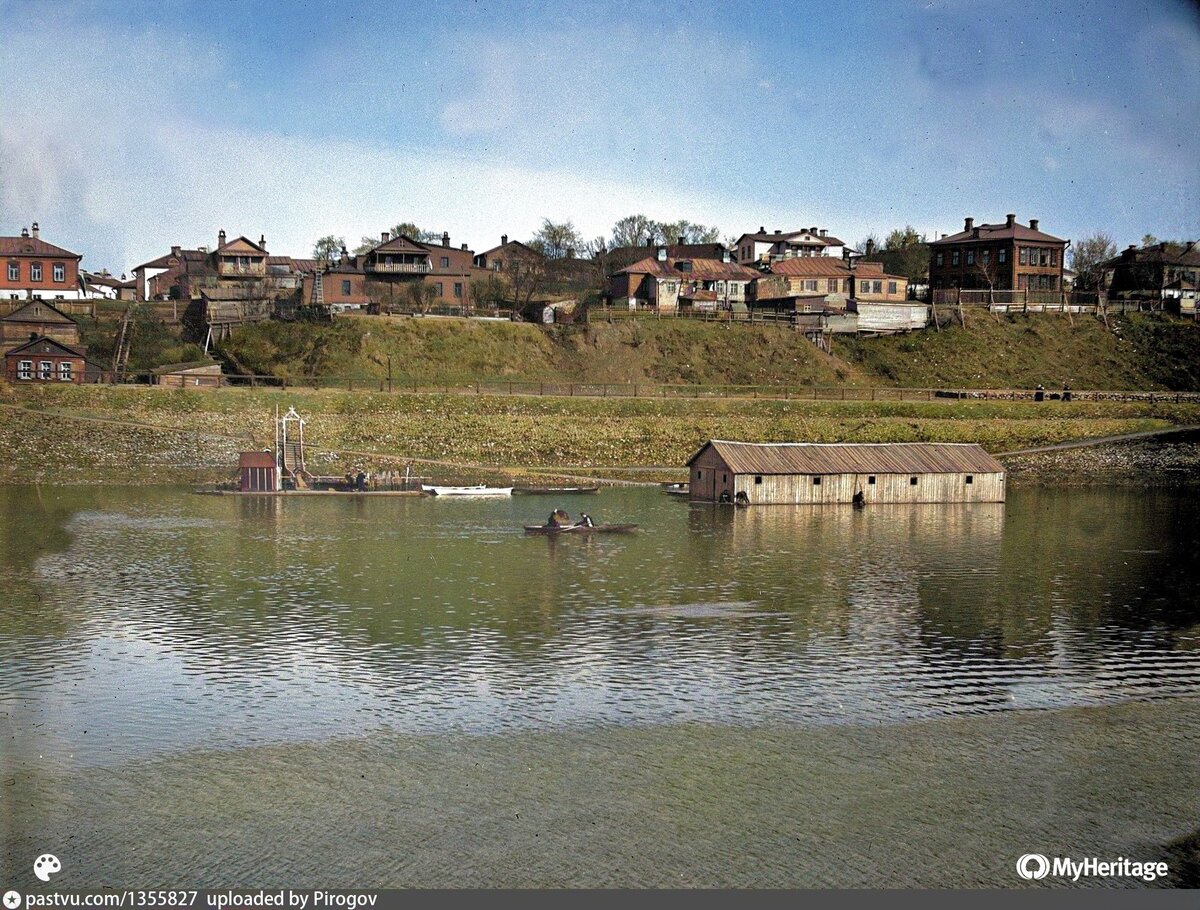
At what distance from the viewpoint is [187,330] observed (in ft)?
341

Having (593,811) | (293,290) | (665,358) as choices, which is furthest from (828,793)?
(293,290)

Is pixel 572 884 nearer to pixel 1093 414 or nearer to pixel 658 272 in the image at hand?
pixel 1093 414

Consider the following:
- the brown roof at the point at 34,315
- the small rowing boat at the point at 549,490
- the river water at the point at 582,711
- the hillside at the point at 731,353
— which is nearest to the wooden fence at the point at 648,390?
the hillside at the point at 731,353

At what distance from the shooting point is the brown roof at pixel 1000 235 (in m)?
127

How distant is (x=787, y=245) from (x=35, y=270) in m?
82.9

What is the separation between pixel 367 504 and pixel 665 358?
47.7 metres

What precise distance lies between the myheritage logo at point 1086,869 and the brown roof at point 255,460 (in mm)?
51656

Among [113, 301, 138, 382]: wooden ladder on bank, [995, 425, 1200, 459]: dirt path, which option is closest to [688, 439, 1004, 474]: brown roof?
[995, 425, 1200, 459]: dirt path

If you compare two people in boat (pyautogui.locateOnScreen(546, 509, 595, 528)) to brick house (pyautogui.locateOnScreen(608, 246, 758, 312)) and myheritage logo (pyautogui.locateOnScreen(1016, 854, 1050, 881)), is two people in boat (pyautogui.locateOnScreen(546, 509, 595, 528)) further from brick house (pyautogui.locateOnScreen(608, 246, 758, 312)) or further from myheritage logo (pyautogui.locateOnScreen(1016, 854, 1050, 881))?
brick house (pyautogui.locateOnScreen(608, 246, 758, 312))

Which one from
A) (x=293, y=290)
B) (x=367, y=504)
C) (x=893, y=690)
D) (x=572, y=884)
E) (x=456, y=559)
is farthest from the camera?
(x=293, y=290)

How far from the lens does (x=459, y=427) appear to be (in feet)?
259

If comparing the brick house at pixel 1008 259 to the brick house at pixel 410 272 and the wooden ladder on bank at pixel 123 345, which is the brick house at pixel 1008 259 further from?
the wooden ladder on bank at pixel 123 345

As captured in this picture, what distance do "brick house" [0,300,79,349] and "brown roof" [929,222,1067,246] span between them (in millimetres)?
90558

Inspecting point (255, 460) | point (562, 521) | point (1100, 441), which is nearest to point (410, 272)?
point (255, 460)
